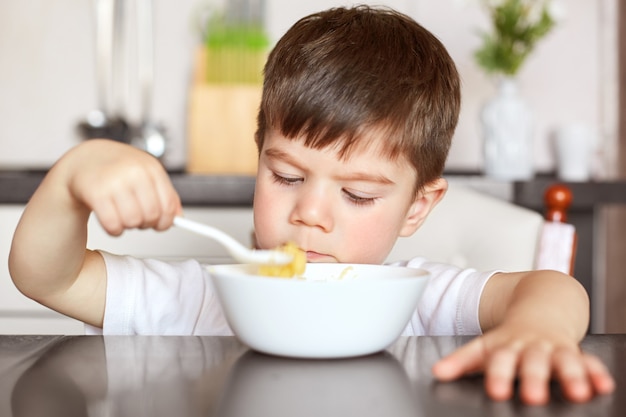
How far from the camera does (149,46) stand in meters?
2.62

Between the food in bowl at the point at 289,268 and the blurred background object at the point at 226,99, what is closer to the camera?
the food in bowl at the point at 289,268

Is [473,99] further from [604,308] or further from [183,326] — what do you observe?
[183,326]

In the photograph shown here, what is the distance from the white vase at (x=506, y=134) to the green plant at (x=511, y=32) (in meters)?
0.05

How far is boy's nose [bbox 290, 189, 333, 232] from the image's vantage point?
1.02m

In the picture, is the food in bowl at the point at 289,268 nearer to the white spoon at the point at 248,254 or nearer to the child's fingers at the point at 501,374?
the white spoon at the point at 248,254

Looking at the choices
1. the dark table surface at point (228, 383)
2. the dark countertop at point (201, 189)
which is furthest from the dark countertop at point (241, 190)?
the dark table surface at point (228, 383)

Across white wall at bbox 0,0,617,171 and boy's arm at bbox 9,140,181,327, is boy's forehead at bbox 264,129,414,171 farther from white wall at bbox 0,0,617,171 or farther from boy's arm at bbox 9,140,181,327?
white wall at bbox 0,0,617,171

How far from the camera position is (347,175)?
1.04 meters

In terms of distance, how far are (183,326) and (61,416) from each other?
0.69 m

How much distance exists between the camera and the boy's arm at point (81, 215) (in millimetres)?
717

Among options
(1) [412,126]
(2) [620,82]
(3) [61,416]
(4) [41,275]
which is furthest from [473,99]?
(3) [61,416]

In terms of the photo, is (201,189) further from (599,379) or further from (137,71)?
(599,379)

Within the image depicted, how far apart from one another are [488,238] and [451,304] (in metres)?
0.45

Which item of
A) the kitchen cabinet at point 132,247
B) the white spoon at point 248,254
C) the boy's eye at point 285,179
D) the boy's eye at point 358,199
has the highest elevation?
the white spoon at point 248,254
